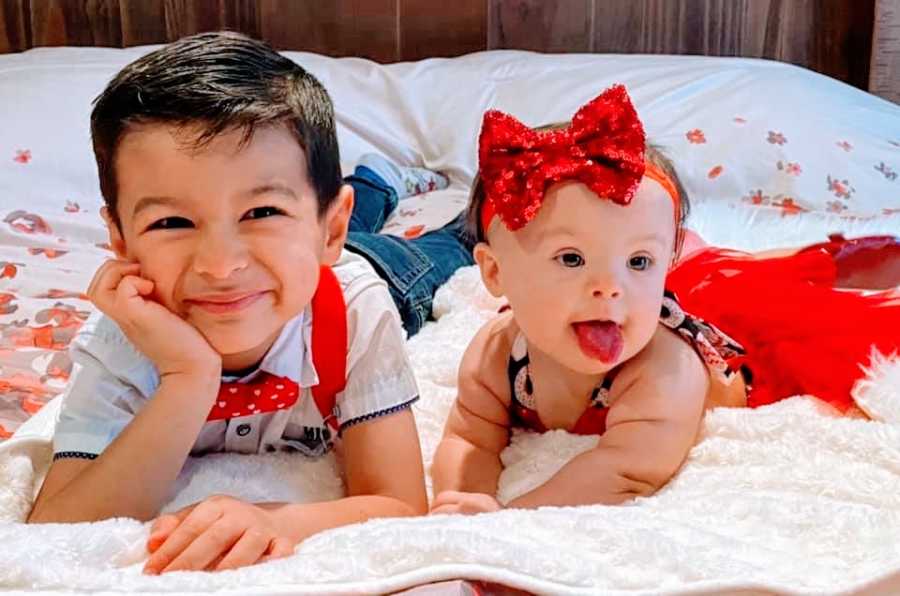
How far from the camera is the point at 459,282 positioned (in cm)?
163

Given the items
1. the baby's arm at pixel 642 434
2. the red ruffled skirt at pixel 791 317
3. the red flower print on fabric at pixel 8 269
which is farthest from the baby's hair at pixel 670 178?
the red flower print on fabric at pixel 8 269

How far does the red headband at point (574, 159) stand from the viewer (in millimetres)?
965

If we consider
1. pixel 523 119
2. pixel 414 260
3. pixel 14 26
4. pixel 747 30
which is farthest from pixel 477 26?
pixel 414 260

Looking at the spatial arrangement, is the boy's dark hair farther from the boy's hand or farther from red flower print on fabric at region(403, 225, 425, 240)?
red flower print on fabric at region(403, 225, 425, 240)

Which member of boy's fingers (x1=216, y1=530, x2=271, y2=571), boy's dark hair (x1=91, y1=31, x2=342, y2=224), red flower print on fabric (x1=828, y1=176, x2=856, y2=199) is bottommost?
red flower print on fabric (x1=828, y1=176, x2=856, y2=199)

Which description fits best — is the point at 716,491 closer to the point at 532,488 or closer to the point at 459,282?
the point at 532,488

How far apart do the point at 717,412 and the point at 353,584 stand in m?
0.55

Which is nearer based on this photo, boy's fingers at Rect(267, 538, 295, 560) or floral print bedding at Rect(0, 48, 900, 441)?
boy's fingers at Rect(267, 538, 295, 560)

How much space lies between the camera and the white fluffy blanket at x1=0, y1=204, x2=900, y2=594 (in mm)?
705

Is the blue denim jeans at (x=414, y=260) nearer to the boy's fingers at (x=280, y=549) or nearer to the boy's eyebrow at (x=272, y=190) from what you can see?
the boy's eyebrow at (x=272, y=190)

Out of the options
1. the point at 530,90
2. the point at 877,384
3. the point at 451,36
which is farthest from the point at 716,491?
the point at 451,36

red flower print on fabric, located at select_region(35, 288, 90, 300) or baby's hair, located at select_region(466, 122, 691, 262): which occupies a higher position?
baby's hair, located at select_region(466, 122, 691, 262)

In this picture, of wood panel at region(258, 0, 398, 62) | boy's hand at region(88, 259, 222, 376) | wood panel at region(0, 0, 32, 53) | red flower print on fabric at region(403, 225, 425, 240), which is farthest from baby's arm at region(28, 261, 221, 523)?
wood panel at region(0, 0, 32, 53)

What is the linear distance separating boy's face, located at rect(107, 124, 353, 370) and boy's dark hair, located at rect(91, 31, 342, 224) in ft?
0.04
